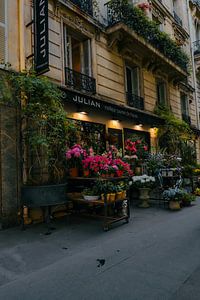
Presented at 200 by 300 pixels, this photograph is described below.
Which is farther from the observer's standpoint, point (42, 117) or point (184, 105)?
point (184, 105)

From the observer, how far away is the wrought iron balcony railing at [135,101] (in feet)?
33.3

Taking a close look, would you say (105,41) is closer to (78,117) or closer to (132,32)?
(132,32)

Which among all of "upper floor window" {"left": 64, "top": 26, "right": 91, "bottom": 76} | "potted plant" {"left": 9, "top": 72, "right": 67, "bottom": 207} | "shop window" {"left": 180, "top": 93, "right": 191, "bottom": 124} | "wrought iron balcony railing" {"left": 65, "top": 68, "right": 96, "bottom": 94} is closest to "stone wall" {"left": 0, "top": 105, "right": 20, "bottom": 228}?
"potted plant" {"left": 9, "top": 72, "right": 67, "bottom": 207}

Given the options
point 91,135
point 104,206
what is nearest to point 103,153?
point 91,135

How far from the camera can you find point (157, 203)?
7.94 meters

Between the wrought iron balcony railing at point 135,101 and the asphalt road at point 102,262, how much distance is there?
6.04m

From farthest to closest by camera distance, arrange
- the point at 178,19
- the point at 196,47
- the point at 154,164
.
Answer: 1. the point at 196,47
2. the point at 178,19
3. the point at 154,164

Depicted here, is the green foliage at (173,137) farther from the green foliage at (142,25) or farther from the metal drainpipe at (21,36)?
the metal drainpipe at (21,36)

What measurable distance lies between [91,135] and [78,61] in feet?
9.83

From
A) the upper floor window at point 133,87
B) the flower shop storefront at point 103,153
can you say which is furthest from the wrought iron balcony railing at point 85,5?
the flower shop storefront at point 103,153

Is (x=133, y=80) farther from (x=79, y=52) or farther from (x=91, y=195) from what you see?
(x=91, y=195)

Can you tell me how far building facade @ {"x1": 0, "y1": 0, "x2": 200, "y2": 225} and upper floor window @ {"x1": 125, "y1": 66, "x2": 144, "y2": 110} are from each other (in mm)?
45

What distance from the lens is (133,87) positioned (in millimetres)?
10961

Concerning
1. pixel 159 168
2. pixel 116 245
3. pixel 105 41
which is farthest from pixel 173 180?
pixel 105 41
